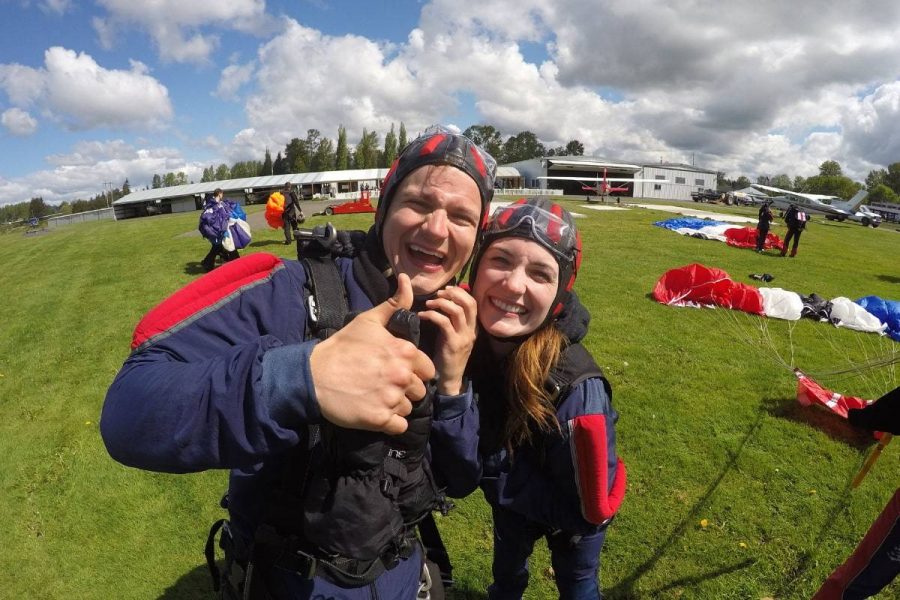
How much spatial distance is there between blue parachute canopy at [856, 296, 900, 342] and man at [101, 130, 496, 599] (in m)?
11.9

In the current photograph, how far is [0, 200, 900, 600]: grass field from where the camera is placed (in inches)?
160

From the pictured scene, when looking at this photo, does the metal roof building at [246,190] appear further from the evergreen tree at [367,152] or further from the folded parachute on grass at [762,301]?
the folded parachute on grass at [762,301]

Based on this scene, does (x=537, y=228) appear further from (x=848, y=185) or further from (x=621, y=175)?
(x=848, y=185)

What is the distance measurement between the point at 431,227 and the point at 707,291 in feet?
36.4

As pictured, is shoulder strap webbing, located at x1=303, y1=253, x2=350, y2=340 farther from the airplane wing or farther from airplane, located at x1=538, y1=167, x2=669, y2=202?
the airplane wing

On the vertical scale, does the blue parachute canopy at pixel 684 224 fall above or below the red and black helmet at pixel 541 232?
below

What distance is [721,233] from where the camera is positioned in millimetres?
22156

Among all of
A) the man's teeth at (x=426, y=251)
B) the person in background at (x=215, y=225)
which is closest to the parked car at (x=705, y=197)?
the person in background at (x=215, y=225)

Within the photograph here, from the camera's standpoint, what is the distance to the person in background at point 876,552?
2.92m

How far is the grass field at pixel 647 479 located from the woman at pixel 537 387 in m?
1.99

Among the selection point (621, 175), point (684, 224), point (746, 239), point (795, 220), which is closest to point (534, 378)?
point (795, 220)

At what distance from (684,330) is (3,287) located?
20818mm

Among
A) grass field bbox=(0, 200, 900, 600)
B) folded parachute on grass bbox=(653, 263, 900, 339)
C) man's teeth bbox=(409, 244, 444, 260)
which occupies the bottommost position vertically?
grass field bbox=(0, 200, 900, 600)

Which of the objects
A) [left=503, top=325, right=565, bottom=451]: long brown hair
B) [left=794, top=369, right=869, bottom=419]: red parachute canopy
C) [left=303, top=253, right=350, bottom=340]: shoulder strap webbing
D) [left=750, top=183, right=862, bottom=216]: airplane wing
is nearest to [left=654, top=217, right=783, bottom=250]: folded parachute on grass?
[left=794, top=369, right=869, bottom=419]: red parachute canopy
